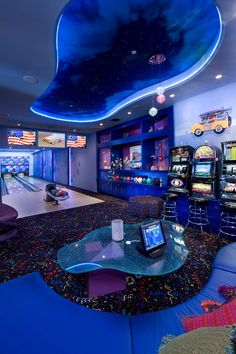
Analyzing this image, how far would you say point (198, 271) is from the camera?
8.00 feet

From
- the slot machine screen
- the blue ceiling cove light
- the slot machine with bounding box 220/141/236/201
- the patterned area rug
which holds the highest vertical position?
the blue ceiling cove light

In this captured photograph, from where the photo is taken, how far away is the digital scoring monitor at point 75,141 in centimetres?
809

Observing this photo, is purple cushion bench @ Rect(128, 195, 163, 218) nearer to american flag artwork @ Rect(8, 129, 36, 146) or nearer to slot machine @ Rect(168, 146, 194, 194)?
slot machine @ Rect(168, 146, 194, 194)

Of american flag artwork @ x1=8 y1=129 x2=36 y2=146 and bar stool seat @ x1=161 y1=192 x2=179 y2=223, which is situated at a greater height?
american flag artwork @ x1=8 y1=129 x2=36 y2=146

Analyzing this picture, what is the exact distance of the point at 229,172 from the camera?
341 cm

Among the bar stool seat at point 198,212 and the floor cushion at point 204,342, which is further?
the bar stool seat at point 198,212

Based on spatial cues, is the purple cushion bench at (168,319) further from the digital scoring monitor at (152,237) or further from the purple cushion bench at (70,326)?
the digital scoring monitor at (152,237)

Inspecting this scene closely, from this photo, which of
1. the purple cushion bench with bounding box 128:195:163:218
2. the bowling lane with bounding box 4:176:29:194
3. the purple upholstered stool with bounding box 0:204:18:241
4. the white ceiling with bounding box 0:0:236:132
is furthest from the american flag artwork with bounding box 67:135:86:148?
the purple upholstered stool with bounding box 0:204:18:241

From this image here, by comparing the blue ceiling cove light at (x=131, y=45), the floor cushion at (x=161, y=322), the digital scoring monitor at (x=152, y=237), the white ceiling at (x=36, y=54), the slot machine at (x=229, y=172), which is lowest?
the floor cushion at (x=161, y=322)

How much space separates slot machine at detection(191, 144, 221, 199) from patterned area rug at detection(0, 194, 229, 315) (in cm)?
90

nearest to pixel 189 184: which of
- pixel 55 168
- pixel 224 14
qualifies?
→ pixel 224 14

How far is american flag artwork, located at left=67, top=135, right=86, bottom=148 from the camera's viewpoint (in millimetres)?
8109

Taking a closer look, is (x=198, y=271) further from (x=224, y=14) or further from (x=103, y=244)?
(x=224, y=14)

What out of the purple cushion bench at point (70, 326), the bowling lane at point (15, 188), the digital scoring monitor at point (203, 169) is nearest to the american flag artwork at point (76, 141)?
the bowling lane at point (15, 188)
